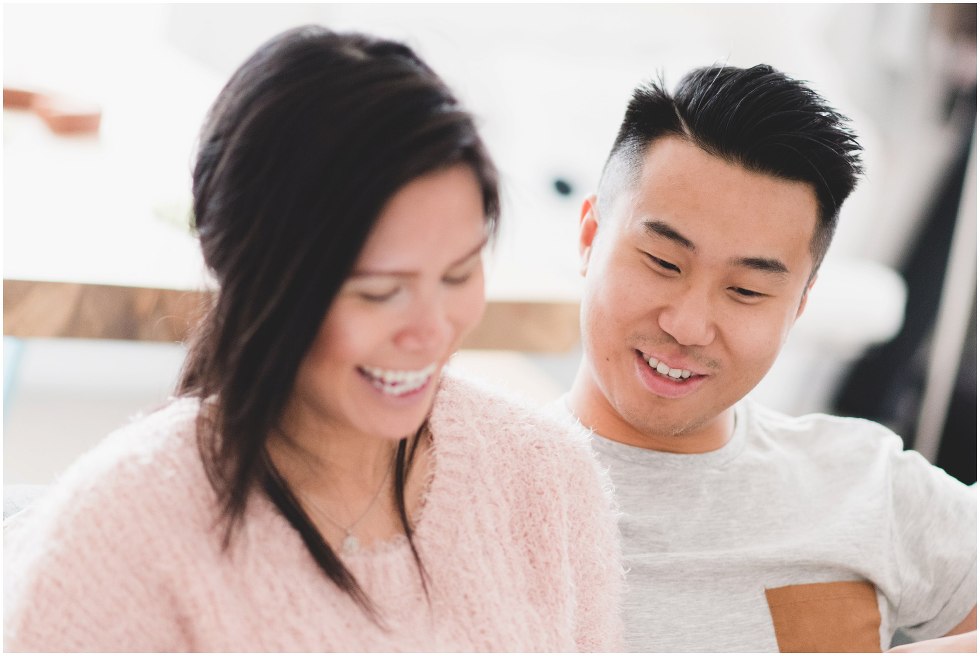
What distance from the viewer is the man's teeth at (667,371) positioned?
129cm

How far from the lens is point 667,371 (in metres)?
1.30

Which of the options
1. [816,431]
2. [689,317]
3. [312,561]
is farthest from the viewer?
[816,431]

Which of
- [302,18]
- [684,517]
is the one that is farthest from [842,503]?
[302,18]

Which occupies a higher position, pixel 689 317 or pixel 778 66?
pixel 778 66

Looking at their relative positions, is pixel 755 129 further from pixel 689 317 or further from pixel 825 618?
Result: pixel 825 618

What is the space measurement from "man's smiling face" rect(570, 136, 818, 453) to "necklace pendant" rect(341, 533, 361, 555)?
48 cm

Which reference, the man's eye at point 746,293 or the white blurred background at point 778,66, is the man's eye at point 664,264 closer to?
the man's eye at point 746,293

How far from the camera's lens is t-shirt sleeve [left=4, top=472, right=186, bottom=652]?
0.80 meters

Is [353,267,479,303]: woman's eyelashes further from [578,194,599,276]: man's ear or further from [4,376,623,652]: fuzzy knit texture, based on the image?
[578,194,599,276]: man's ear

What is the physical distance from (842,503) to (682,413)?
312 millimetres

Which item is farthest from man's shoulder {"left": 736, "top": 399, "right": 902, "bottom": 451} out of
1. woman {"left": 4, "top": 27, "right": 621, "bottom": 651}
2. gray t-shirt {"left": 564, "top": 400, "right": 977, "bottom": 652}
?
woman {"left": 4, "top": 27, "right": 621, "bottom": 651}

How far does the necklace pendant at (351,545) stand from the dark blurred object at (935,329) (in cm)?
255

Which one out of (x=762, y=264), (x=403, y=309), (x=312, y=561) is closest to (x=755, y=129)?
(x=762, y=264)

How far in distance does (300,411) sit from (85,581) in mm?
242
